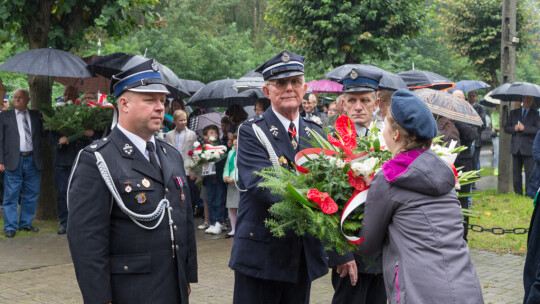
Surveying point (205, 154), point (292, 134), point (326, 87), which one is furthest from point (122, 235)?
point (326, 87)

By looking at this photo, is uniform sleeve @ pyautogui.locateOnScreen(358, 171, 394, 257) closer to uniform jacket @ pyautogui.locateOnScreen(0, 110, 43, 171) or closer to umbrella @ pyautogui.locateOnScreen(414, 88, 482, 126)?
umbrella @ pyautogui.locateOnScreen(414, 88, 482, 126)

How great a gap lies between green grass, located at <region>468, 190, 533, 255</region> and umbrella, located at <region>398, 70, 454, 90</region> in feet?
7.52

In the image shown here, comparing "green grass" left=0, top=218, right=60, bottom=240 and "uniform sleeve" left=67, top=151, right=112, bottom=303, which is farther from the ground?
"uniform sleeve" left=67, top=151, right=112, bottom=303

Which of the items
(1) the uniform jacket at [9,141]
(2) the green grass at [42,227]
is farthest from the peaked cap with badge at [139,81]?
(2) the green grass at [42,227]

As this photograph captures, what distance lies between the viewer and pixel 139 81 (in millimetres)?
3734

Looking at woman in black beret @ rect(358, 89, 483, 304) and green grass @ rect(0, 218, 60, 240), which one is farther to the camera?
green grass @ rect(0, 218, 60, 240)

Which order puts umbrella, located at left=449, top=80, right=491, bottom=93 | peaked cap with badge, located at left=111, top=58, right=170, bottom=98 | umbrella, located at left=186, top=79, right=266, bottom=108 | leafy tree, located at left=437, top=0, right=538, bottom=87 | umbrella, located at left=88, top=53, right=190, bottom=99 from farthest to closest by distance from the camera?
leafy tree, located at left=437, top=0, right=538, bottom=87, umbrella, located at left=449, top=80, right=491, bottom=93, umbrella, located at left=186, top=79, right=266, bottom=108, umbrella, located at left=88, top=53, right=190, bottom=99, peaked cap with badge, located at left=111, top=58, right=170, bottom=98

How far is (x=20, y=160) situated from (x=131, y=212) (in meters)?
7.59

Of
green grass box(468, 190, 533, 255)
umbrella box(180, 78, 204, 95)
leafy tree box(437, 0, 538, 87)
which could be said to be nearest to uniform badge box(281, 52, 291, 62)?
green grass box(468, 190, 533, 255)

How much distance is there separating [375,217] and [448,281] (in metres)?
0.46

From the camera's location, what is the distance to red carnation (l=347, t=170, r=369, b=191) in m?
3.44

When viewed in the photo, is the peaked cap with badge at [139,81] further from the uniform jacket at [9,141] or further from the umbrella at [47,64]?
the uniform jacket at [9,141]

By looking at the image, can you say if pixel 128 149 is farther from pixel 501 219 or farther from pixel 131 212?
pixel 501 219

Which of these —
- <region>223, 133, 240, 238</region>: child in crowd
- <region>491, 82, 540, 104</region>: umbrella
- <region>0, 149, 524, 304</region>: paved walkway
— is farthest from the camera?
<region>491, 82, 540, 104</region>: umbrella
